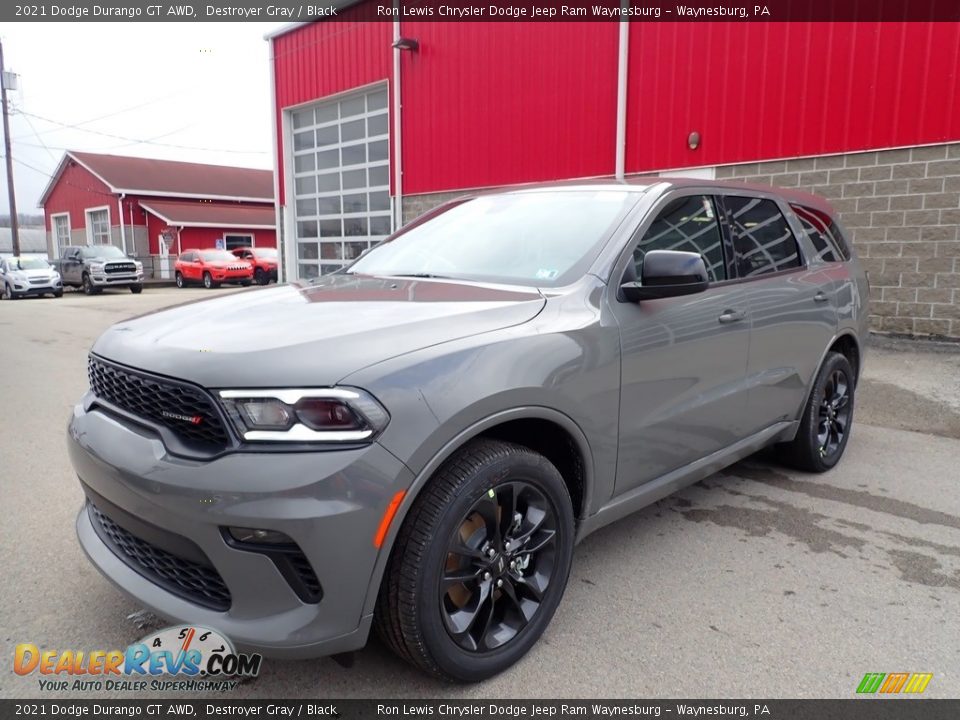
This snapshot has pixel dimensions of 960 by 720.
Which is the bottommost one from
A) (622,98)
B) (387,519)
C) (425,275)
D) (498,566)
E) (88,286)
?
(88,286)

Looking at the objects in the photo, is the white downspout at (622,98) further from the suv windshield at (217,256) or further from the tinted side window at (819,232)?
the suv windshield at (217,256)

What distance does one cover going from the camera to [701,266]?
2.74 meters

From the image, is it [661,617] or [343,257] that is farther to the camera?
[343,257]

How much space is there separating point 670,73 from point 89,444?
29.4ft

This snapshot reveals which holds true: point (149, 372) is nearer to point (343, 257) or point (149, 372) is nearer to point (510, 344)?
point (510, 344)

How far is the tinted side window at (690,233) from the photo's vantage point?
3.10 metres

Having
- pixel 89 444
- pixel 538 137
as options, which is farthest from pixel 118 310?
pixel 89 444

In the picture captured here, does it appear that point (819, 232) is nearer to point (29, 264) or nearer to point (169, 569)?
point (169, 569)

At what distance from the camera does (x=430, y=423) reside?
6.69 ft

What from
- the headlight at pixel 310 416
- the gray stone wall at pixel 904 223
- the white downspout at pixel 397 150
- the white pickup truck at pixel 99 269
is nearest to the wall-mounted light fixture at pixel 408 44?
the white downspout at pixel 397 150

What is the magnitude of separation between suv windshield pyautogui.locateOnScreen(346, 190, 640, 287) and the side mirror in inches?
9.0

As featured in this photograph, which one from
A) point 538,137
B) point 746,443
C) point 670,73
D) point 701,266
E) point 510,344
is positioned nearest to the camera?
point 510,344

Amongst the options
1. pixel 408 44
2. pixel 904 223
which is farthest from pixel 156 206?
pixel 904 223

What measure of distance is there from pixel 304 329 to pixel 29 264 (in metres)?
26.5
